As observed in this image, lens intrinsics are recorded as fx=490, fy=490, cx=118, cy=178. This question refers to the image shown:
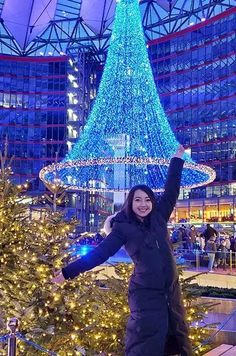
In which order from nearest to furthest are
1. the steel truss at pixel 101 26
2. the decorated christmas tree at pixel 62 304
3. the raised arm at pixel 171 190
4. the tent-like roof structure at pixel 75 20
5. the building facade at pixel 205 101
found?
1. the raised arm at pixel 171 190
2. the decorated christmas tree at pixel 62 304
3. the building facade at pixel 205 101
4. the tent-like roof structure at pixel 75 20
5. the steel truss at pixel 101 26

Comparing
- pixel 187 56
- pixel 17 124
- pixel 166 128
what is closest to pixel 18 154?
pixel 17 124

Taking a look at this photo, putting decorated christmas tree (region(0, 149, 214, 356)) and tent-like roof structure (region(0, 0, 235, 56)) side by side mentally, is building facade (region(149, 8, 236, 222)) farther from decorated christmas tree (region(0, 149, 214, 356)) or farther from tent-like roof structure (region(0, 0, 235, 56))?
decorated christmas tree (region(0, 149, 214, 356))

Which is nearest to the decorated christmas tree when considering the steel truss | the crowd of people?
the crowd of people

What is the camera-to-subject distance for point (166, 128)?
17.6 meters

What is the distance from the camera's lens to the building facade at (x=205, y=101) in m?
57.5

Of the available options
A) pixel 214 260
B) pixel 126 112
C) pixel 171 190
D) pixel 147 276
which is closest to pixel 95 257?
pixel 147 276

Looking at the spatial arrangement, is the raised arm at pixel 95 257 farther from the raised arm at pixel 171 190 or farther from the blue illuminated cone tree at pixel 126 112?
the blue illuminated cone tree at pixel 126 112

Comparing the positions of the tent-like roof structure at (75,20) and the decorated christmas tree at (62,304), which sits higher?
the tent-like roof structure at (75,20)

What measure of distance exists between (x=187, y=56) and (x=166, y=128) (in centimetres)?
4796

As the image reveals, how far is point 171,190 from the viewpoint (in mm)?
3895

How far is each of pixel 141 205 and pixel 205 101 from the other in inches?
2319

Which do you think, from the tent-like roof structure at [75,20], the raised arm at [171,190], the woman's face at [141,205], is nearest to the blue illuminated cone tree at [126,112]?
the raised arm at [171,190]

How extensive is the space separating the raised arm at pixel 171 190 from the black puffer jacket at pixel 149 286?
29 cm

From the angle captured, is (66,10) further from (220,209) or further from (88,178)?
(88,178)
